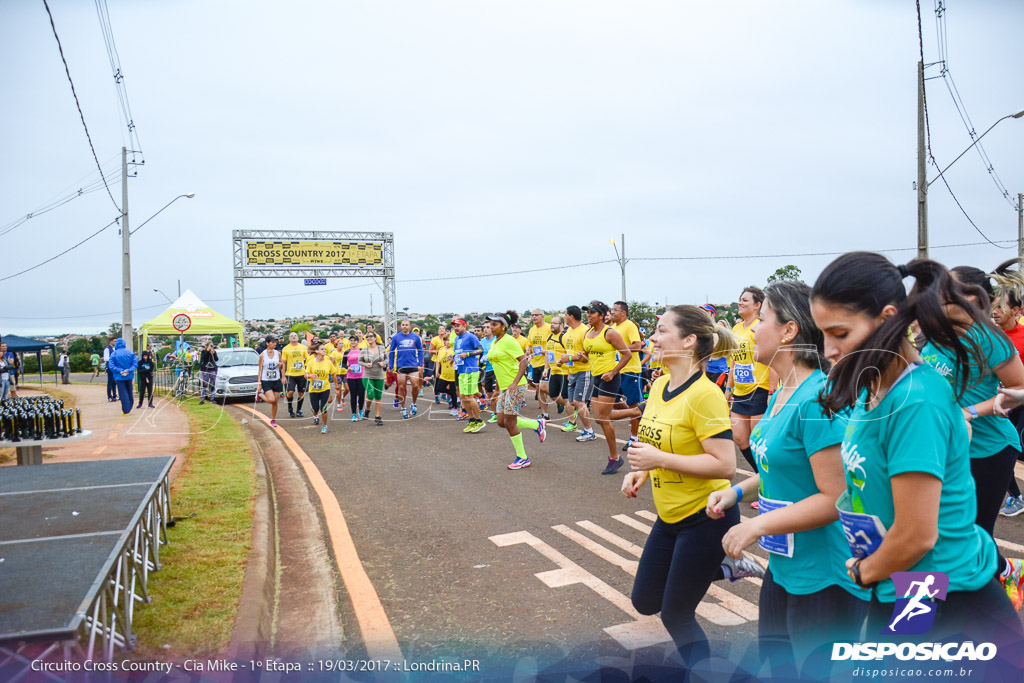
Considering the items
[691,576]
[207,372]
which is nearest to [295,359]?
[207,372]

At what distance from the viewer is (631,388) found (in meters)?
Answer: 9.34

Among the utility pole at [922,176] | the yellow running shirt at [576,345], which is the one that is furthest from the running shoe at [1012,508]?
the utility pole at [922,176]

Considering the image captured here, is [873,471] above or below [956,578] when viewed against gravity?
above

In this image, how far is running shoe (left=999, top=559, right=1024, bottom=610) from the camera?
2.21m

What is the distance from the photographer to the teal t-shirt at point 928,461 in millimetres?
1702

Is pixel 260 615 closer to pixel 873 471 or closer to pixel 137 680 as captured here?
pixel 137 680

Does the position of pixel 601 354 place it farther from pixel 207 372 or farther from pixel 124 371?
pixel 207 372

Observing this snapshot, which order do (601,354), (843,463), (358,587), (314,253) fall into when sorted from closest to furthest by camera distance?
(843,463) < (358,587) < (601,354) < (314,253)

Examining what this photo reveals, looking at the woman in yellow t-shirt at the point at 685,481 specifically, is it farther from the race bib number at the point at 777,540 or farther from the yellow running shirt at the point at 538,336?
the yellow running shirt at the point at 538,336

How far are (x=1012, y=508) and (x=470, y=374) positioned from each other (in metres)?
7.76

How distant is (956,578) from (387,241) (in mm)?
43001

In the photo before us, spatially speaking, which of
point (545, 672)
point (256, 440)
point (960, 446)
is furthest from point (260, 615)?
point (256, 440)

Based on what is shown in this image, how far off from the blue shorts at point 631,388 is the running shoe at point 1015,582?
6.81 meters

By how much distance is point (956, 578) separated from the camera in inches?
70.9
